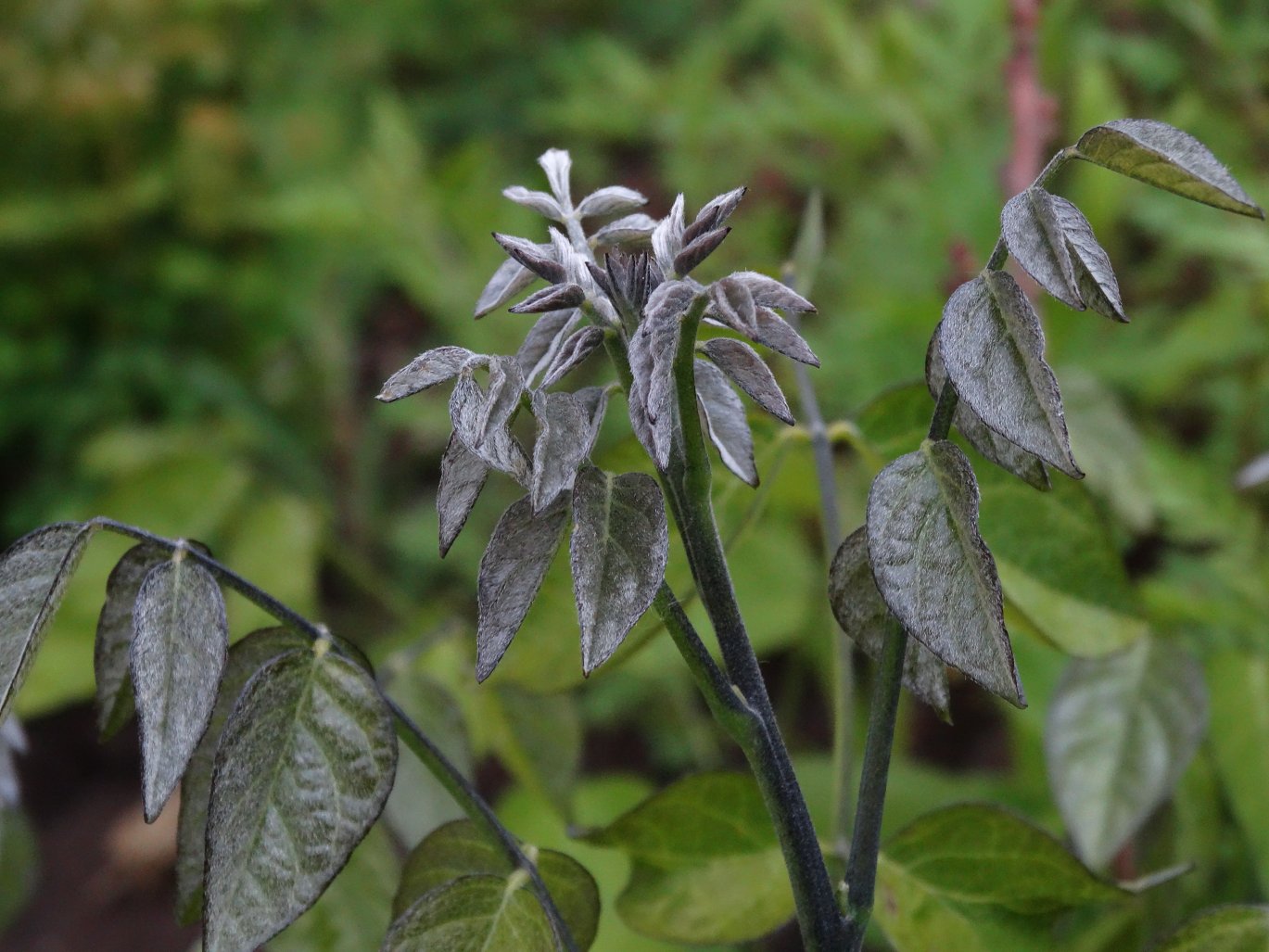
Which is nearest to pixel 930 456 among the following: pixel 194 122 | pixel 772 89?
pixel 772 89

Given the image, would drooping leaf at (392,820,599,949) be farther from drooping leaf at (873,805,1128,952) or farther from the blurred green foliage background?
the blurred green foliage background

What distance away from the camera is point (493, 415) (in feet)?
1.05

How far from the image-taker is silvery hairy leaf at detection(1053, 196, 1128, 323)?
1.05 feet

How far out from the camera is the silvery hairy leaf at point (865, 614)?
0.39 metres

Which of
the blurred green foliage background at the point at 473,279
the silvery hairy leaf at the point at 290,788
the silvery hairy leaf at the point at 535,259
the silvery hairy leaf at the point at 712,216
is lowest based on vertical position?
the blurred green foliage background at the point at 473,279

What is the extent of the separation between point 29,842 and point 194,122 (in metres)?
1.68

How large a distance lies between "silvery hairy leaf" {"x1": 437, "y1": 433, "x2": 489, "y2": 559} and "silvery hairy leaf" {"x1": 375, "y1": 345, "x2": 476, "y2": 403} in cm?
2

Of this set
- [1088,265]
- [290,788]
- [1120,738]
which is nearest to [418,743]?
[290,788]

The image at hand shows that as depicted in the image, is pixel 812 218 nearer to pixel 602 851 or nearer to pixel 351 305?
pixel 602 851

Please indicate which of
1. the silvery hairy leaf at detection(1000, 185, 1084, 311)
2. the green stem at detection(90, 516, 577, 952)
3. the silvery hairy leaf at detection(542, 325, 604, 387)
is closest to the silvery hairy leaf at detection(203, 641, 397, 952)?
the green stem at detection(90, 516, 577, 952)

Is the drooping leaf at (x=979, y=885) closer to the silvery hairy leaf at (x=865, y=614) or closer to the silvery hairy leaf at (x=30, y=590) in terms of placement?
the silvery hairy leaf at (x=865, y=614)

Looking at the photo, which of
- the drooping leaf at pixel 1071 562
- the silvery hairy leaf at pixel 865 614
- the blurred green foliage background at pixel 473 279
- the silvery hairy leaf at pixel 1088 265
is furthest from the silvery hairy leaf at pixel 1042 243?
the blurred green foliage background at pixel 473 279

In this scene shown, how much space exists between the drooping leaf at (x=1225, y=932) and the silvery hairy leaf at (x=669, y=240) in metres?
0.32

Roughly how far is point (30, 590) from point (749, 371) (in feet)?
0.75
